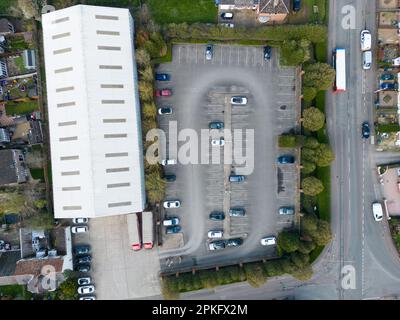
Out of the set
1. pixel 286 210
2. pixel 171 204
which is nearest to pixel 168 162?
pixel 171 204

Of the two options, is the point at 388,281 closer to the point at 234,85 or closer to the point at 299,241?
the point at 299,241

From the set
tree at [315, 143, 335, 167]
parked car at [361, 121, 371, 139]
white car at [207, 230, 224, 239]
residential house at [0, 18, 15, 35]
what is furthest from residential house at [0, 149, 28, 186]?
parked car at [361, 121, 371, 139]

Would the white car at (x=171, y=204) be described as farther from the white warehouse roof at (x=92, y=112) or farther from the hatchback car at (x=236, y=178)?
the hatchback car at (x=236, y=178)

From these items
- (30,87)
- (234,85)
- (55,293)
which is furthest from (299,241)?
(30,87)

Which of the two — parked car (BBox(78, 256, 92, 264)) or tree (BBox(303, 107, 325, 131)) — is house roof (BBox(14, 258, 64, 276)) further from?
tree (BBox(303, 107, 325, 131))

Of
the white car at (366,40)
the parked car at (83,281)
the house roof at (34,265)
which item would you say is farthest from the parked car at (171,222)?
the white car at (366,40)

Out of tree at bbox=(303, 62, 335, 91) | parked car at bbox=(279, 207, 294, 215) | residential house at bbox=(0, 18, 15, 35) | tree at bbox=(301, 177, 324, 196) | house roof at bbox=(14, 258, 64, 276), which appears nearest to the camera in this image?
house roof at bbox=(14, 258, 64, 276)
